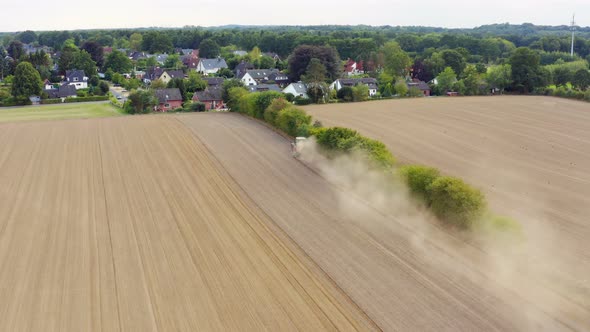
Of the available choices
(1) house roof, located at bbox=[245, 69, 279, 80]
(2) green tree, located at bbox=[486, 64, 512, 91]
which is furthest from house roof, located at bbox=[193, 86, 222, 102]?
(2) green tree, located at bbox=[486, 64, 512, 91]

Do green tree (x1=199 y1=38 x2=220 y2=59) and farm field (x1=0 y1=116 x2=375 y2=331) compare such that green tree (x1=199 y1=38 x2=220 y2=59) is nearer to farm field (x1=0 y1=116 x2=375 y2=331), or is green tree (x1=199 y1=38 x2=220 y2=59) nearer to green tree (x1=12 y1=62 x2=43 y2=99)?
green tree (x1=12 y1=62 x2=43 y2=99)

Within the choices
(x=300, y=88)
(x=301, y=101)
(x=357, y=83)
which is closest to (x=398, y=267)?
(x=301, y=101)

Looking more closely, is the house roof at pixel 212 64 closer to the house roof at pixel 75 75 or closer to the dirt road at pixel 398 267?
the house roof at pixel 75 75

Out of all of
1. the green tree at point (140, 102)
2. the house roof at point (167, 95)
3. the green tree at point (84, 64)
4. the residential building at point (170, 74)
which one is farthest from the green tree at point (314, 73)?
the green tree at point (84, 64)

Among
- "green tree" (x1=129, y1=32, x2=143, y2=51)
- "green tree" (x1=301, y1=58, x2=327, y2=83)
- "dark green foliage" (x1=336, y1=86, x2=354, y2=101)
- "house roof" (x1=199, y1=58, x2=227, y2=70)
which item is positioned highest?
"green tree" (x1=129, y1=32, x2=143, y2=51)

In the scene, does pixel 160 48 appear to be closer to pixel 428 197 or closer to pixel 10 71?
pixel 10 71

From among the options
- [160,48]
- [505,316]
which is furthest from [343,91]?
[160,48]

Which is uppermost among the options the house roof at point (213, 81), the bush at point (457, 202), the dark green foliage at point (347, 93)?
the house roof at point (213, 81)
